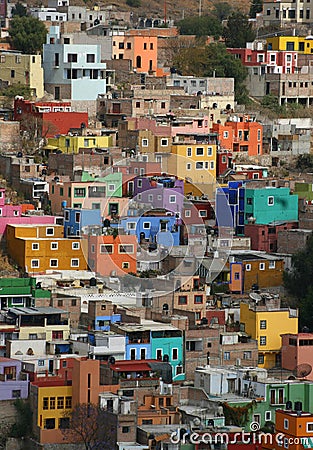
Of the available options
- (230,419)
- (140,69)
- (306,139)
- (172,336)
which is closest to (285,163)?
(306,139)

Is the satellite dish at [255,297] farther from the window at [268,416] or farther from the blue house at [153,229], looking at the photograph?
the window at [268,416]

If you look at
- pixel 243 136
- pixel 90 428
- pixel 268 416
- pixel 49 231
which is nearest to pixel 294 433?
pixel 268 416

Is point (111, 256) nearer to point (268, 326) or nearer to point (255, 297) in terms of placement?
point (255, 297)

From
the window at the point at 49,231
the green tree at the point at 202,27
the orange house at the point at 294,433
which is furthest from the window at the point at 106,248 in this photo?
the green tree at the point at 202,27

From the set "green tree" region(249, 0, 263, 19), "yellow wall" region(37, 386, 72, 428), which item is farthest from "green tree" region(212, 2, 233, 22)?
"yellow wall" region(37, 386, 72, 428)

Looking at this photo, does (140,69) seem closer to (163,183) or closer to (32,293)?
(163,183)

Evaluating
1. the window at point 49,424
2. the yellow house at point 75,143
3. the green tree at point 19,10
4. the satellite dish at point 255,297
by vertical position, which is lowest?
the window at point 49,424

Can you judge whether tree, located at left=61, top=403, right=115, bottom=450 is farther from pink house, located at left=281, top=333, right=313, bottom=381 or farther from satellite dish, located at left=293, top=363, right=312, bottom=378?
pink house, located at left=281, top=333, right=313, bottom=381
